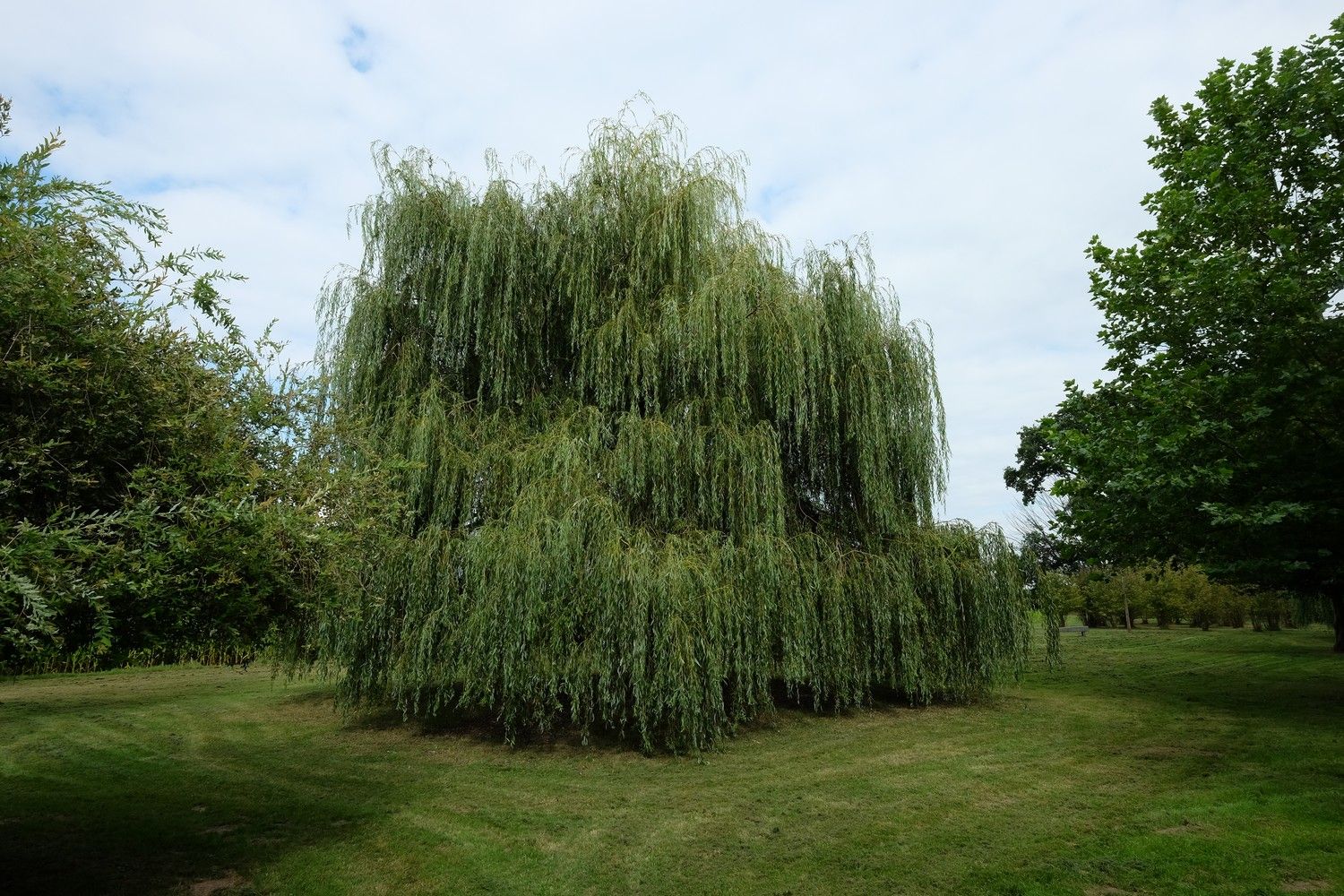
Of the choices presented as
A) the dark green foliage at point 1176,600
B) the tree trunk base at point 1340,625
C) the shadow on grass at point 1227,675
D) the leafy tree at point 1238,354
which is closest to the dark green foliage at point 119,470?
the leafy tree at point 1238,354

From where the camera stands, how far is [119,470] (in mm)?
4859

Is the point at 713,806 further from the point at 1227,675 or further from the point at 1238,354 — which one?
the point at 1227,675

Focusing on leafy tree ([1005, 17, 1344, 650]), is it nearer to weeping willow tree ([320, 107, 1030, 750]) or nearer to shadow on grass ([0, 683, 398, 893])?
weeping willow tree ([320, 107, 1030, 750])

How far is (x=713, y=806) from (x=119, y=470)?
586 centimetres

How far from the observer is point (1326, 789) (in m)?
7.06

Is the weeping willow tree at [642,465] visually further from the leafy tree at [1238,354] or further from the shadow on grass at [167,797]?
the leafy tree at [1238,354]

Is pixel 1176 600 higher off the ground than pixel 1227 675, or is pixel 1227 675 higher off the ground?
pixel 1176 600

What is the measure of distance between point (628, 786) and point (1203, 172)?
40.5 feet

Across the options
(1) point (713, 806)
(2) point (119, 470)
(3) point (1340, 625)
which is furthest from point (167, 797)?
(3) point (1340, 625)

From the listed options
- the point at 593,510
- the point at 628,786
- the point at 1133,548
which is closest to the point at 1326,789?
the point at 1133,548

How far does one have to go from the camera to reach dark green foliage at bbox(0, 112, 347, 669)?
13.3 feet

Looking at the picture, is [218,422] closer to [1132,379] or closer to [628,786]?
[628,786]

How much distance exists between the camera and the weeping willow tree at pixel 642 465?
29.3ft

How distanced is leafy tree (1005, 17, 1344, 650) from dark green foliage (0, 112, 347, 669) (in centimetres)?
1071
